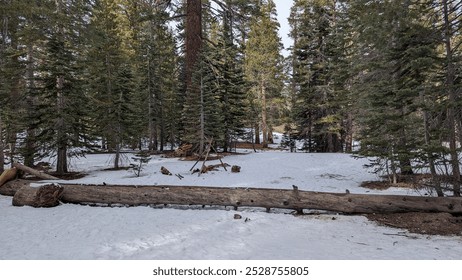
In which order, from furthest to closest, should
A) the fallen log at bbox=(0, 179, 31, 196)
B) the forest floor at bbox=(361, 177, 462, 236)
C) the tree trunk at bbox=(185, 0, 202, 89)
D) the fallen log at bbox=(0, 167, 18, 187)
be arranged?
the tree trunk at bbox=(185, 0, 202, 89), the fallen log at bbox=(0, 167, 18, 187), the fallen log at bbox=(0, 179, 31, 196), the forest floor at bbox=(361, 177, 462, 236)

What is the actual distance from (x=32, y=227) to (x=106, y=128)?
9.59 metres

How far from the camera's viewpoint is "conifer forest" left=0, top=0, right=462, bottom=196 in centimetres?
762

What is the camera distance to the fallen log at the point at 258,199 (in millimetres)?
6926

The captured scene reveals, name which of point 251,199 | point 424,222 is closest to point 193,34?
point 251,199

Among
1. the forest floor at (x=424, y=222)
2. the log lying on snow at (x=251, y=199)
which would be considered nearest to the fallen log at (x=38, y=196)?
the log lying on snow at (x=251, y=199)

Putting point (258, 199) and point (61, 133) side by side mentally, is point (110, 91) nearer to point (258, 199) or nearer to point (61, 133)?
point (61, 133)

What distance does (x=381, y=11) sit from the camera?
8.46 m

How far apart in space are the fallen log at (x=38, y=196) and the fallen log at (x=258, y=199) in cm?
32

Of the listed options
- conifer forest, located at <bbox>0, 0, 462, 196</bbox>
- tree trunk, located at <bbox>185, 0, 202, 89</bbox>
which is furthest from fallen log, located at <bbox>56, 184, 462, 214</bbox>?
tree trunk, located at <bbox>185, 0, 202, 89</bbox>

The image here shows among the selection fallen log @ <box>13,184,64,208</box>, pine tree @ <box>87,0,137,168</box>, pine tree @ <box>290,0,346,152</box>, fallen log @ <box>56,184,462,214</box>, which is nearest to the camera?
fallen log @ <box>56,184,462,214</box>

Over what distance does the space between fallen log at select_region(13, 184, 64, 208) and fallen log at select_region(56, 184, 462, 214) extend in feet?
1.05

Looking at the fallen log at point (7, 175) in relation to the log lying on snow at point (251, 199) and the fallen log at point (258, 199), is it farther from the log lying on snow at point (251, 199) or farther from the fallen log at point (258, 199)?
the fallen log at point (258, 199)

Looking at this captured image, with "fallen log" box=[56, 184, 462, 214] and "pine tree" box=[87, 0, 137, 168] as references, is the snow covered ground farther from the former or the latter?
"pine tree" box=[87, 0, 137, 168]
